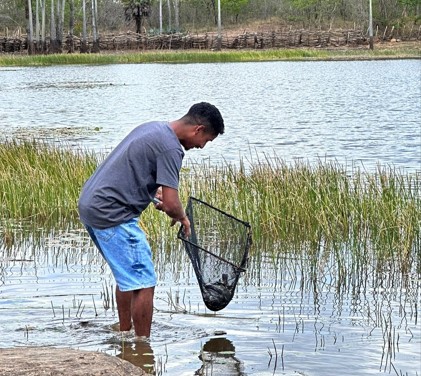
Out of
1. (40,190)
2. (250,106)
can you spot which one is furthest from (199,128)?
(250,106)

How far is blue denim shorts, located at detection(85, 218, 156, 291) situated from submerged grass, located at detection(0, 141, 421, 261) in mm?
3142

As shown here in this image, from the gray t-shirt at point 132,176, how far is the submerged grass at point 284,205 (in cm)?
328

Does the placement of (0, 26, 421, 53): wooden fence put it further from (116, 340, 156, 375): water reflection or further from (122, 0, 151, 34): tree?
(116, 340, 156, 375): water reflection

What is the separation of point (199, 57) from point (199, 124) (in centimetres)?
6087

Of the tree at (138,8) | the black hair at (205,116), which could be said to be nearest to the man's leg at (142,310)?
the black hair at (205,116)

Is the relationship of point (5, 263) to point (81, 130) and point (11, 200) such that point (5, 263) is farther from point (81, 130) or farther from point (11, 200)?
point (81, 130)

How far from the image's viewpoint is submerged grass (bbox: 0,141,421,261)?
9.21m

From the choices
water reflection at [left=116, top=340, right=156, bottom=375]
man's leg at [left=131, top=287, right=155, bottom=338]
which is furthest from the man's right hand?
water reflection at [left=116, top=340, right=156, bottom=375]

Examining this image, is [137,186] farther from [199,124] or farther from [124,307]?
[124,307]

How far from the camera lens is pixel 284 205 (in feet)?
32.7

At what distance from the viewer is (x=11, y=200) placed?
10.9 metres

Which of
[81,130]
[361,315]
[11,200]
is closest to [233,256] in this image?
[361,315]

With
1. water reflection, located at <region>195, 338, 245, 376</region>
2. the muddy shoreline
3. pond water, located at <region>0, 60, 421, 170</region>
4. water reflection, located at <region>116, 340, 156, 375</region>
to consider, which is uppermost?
the muddy shoreline

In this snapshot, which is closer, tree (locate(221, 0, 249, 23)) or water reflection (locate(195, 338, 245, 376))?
water reflection (locate(195, 338, 245, 376))
